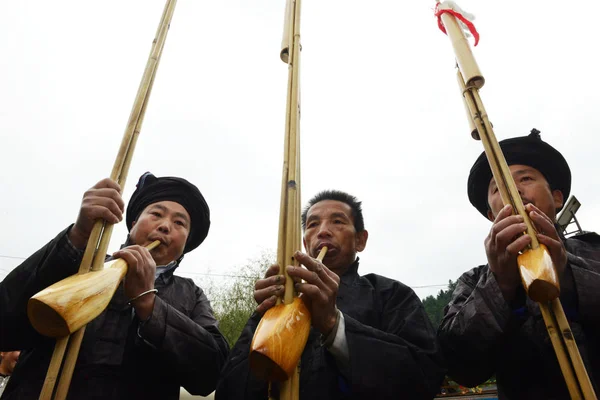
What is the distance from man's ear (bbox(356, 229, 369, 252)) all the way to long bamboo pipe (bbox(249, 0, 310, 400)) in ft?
4.21

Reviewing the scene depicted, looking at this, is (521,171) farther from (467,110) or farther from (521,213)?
(521,213)

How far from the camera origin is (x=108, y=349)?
1768mm

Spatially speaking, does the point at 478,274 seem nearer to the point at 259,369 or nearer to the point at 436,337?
the point at 436,337

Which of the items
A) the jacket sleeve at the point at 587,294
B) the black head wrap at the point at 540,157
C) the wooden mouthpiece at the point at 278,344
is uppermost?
the black head wrap at the point at 540,157

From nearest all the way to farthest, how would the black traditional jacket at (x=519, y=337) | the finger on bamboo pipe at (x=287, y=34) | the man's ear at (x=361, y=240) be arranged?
the black traditional jacket at (x=519, y=337), the finger on bamboo pipe at (x=287, y=34), the man's ear at (x=361, y=240)

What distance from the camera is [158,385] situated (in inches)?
70.2

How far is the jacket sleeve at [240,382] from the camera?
159 cm

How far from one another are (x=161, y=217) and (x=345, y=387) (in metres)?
1.36

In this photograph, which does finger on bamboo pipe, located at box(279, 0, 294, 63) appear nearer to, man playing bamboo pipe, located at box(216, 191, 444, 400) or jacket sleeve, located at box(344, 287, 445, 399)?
man playing bamboo pipe, located at box(216, 191, 444, 400)

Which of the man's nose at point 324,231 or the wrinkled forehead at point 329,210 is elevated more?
the wrinkled forehead at point 329,210

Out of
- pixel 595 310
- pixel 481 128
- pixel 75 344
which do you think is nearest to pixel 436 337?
pixel 595 310

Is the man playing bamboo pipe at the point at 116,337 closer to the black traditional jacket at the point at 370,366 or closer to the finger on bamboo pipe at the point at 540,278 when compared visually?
the black traditional jacket at the point at 370,366

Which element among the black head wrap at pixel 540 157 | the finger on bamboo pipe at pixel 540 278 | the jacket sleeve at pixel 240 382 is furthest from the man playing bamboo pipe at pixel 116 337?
the black head wrap at pixel 540 157

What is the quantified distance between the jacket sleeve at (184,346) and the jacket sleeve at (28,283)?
422 mm
